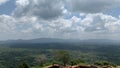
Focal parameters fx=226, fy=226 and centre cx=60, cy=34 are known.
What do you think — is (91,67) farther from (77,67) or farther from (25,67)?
(25,67)

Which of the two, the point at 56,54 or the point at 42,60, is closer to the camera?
the point at 56,54

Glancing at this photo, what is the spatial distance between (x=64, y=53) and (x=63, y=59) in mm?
3554

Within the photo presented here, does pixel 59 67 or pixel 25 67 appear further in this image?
pixel 25 67

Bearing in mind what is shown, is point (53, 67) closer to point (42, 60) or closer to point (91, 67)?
point (91, 67)

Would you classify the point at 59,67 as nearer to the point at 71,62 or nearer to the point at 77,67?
the point at 77,67

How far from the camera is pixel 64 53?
131m

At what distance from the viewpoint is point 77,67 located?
341 feet

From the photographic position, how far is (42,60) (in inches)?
6412

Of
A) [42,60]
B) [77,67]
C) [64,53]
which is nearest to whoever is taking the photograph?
[77,67]

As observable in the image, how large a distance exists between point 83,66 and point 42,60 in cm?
6283

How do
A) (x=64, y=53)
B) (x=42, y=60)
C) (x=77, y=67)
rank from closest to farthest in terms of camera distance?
(x=77, y=67)
(x=64, y=53)
(x=42, y=60)

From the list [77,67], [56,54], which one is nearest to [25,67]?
[56,54]

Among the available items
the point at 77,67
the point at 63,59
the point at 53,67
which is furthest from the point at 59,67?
the point at 63,59

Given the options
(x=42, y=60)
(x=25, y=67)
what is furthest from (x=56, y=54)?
(x=42, y=60)
